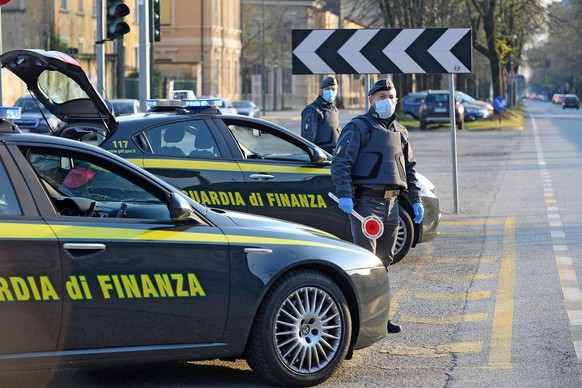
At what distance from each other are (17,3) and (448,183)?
113 feet

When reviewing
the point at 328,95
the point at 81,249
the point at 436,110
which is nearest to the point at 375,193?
the point at 81,249

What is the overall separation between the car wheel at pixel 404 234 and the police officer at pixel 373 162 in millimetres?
3460

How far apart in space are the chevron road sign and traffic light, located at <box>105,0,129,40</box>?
2.79m

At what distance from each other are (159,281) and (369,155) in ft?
7.92

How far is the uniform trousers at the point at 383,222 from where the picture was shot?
8445 millimetres

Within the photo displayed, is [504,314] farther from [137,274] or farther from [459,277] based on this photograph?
[137,274]

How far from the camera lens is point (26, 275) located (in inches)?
242

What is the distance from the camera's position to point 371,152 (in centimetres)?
845

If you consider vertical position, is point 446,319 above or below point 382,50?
below

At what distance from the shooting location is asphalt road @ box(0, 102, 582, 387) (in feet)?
23.4

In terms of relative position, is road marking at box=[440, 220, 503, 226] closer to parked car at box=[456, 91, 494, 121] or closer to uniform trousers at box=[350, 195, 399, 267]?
uniform trousers at box=[350, 195, 399, 267]

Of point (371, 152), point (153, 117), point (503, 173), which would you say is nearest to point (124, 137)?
point (153, 117)

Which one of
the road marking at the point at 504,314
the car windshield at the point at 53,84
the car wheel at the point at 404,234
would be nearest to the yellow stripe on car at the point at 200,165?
the car windshield at the point at 53,84

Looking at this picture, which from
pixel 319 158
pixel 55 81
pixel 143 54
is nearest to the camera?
pixel 319 158
